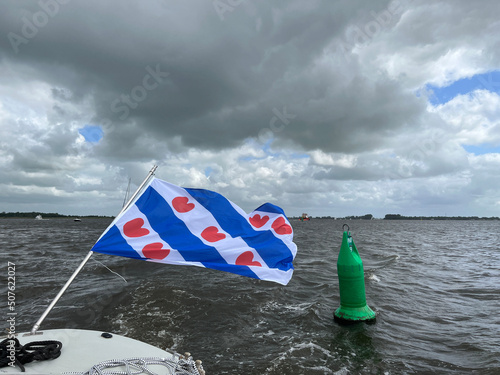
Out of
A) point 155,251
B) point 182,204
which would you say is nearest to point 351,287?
point 182,204

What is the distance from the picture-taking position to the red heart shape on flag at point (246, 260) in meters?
5.50

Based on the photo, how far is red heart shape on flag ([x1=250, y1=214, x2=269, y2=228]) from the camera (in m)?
6.46

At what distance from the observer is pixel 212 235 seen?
575cm

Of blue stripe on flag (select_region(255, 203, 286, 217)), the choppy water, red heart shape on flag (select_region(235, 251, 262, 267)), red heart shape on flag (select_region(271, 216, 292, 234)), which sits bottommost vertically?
the choppy water

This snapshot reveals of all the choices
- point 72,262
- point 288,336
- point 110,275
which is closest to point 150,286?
point 110,275

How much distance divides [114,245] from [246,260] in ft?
6.93

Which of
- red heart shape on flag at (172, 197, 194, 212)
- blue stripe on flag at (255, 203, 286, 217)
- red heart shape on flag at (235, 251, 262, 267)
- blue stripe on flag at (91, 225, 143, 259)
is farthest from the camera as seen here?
blue stripe on flag at (255, 203, 286, 217)

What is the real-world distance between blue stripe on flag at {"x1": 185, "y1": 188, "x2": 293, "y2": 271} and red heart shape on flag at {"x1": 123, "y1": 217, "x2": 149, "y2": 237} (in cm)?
113

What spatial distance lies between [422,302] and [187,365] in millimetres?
10698

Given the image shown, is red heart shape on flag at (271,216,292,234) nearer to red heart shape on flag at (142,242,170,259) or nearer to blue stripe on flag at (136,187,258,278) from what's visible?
blue stripe on flag at (136,187,258,278)

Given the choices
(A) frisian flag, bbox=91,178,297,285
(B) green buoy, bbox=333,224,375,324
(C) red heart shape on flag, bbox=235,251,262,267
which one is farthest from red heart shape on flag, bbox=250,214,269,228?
(B) green buoy, bbox=333,224,375,324

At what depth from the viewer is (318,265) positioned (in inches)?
774

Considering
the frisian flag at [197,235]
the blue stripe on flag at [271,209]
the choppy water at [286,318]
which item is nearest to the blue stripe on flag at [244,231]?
the frisian flag at [197,235]

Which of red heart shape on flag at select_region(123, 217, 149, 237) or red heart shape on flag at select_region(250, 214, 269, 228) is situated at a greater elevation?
red heart shape on flag at select_region(250, 214, 269, 228)
